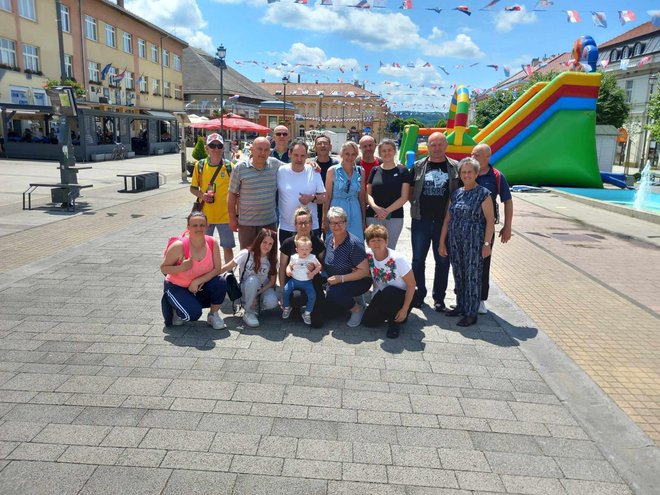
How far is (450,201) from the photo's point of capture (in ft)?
16.6

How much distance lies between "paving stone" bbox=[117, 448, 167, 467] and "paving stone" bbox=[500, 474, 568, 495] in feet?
6.46

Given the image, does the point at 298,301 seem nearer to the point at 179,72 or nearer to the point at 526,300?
the point at 526,300

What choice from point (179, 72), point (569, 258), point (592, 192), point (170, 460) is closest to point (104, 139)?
point (179, 72)

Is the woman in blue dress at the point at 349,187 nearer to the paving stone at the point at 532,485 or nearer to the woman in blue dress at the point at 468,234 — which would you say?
the woman in blue dress at the point at 468,234

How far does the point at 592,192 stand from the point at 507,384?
16833 mm

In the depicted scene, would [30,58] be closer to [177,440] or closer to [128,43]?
[128,43]

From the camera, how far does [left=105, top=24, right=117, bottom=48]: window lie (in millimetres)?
35875

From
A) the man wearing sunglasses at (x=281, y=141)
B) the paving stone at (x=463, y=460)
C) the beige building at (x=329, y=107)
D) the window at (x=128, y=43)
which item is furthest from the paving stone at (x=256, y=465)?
the beige building at (x=329, y=107)

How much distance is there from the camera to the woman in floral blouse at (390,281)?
468 cm

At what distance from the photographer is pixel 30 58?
28.1 metres

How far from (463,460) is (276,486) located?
3.66ft

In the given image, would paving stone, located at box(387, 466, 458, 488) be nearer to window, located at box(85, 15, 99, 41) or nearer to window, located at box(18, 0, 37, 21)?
window, located at box(18, 0, 37, 21)

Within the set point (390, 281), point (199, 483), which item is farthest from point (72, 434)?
point (390, 281)

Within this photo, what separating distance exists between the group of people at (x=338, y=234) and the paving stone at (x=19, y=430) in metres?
1.68
